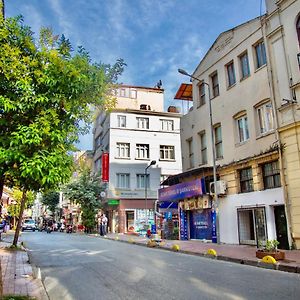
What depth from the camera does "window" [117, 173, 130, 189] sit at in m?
39.5

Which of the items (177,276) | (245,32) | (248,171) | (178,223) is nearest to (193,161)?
(178,223)

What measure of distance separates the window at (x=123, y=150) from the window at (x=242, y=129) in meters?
21.5

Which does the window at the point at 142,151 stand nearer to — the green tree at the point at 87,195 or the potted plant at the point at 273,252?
the green tree at the point at 87,195

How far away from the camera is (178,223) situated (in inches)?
1034

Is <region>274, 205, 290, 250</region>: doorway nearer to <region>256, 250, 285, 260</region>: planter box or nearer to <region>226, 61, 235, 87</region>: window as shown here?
<region>256, 250, 285, 260</region>: planter box

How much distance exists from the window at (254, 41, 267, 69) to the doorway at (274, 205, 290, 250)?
23.9ft

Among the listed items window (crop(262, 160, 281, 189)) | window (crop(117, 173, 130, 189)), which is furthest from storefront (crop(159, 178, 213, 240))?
window (crop(117, 173, 130, 189))

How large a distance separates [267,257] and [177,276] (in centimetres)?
376

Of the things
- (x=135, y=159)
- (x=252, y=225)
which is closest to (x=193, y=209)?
(x=252, y=225)

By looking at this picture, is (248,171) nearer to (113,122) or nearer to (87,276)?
(87,276)

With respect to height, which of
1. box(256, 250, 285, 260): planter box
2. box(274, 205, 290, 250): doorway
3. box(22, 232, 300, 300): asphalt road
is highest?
box(274, 205, 290, 250): doorway

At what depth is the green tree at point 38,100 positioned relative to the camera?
6172 mm

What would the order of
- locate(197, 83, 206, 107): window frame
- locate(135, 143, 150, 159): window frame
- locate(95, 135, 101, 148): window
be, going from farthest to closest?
1. locate(95, 135, 101, 148): window
2. locate(135, 143, 150, 159): window frame
3. locate(197, 83, 206, 107): window frame

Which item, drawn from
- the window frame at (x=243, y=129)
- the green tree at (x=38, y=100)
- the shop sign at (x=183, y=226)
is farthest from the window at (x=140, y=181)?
the green tree at (x=38, y=100)
